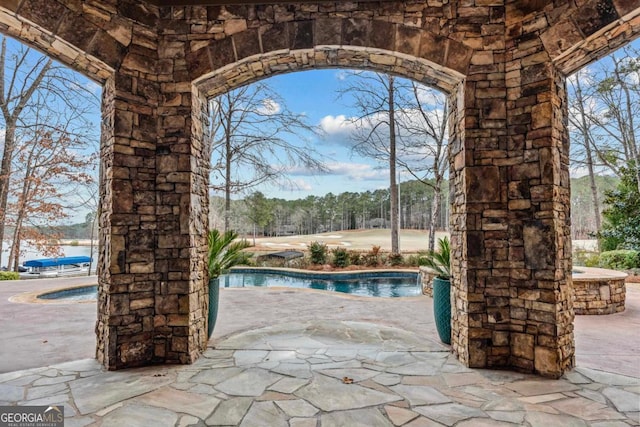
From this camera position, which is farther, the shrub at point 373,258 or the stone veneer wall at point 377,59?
the shrub at point 373,258

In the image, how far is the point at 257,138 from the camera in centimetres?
978

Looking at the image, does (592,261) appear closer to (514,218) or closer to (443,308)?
(443,308)

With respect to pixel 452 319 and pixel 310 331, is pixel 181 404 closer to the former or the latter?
pixel 310 331

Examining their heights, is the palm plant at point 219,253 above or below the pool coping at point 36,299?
above

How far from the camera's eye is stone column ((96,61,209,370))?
2760 millimetres

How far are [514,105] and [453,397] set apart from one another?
246cm

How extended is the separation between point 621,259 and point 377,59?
28.4 ft

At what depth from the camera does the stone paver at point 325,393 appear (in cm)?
200

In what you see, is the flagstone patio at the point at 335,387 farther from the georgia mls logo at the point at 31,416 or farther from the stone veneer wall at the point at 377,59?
the stone veneer wall at the point at 377,59

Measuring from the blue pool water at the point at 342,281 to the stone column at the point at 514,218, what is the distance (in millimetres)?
4975

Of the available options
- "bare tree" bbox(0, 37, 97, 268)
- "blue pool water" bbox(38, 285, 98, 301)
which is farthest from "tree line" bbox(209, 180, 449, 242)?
"bare tree" bbox(0, 37, 97, 268)

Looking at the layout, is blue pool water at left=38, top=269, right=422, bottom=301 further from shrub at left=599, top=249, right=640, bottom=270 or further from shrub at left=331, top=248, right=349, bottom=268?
shrub at left=599, top=249, right=640, bottom=270

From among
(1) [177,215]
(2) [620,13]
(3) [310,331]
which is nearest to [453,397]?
(3) [310,331]

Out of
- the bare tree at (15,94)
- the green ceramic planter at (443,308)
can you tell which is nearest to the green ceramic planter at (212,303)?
the green ceramic planter at (443,308)
